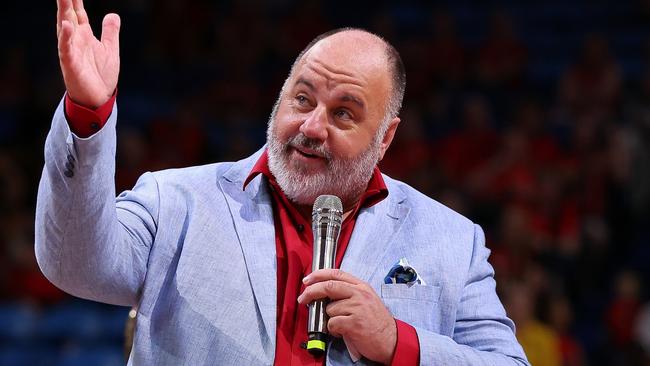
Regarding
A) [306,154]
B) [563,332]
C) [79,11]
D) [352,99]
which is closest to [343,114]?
[352,99]

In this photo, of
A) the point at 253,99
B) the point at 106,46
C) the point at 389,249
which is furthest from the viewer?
A: the point at 253,99

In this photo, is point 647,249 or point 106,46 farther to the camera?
point 647,249

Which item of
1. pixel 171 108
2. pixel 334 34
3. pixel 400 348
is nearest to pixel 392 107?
pixel 334 34

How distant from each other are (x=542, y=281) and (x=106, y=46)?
5.04 m

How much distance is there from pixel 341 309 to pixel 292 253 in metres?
0.32

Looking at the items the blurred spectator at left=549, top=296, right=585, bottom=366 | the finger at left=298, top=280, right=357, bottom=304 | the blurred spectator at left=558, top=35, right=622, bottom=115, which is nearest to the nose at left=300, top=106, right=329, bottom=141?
the finger at left=298, top=280, right=357, bottom=304

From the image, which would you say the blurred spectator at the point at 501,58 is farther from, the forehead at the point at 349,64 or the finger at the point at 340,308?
the finger at the point at 340,308

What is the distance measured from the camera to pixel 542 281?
6.71 m

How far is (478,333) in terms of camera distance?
2486 millimetres

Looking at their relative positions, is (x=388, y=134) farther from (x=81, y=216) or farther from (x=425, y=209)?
(x=81, y=216)

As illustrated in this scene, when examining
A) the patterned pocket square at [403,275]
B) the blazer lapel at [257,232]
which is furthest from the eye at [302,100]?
the patterned pocket square at [403,275]

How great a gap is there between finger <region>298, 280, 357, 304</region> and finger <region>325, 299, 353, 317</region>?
1cm

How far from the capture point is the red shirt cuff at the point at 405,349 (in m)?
2.27

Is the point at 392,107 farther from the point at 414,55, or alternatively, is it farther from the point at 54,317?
the point at 414,55
